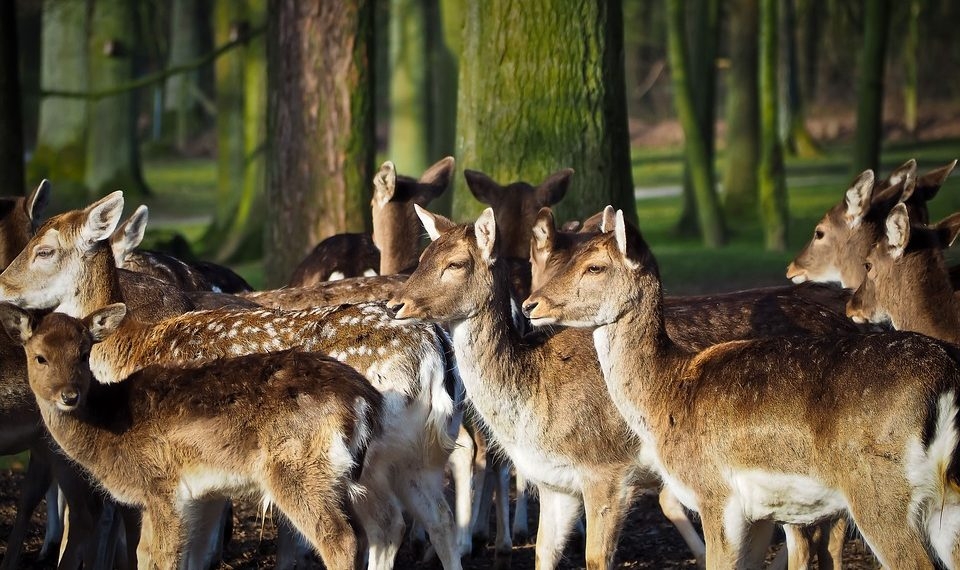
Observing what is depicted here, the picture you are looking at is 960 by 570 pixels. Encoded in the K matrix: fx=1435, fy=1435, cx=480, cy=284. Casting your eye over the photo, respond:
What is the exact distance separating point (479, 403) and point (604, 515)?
727 mm

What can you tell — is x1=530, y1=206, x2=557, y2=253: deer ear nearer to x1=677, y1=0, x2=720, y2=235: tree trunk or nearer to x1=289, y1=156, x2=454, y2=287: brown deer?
x1=289, y1=156, x2=454, y2=287: brown deer

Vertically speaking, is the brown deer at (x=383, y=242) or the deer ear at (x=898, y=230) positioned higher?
the deer ear at (x=898, y=230)

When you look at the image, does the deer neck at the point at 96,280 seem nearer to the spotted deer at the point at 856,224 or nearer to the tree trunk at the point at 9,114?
the tree trunk at the point at 9,114

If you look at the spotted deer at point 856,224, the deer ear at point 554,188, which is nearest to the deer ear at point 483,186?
the deer ear at point 554,188

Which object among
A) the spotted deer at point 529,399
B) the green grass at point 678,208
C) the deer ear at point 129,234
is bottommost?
the green grass at point 678,208

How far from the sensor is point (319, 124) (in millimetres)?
11508

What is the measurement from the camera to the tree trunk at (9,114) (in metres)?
10.6

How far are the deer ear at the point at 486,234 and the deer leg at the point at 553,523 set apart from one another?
107cm

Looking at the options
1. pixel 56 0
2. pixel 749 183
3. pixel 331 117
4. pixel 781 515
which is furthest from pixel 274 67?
pixel 56 0

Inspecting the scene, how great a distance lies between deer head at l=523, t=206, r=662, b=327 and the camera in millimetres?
5980

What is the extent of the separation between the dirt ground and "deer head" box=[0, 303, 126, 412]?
1.53 m

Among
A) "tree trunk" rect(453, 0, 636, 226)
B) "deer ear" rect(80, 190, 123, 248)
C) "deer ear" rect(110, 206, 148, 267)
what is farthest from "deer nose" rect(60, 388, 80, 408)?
"tree trunk" rect(453, 0, 636, 226)

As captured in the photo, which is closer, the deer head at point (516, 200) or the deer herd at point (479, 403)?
the deer herd at point (479, 403)

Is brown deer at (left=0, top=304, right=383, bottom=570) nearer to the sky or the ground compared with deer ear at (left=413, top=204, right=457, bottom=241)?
nearer to the ground
